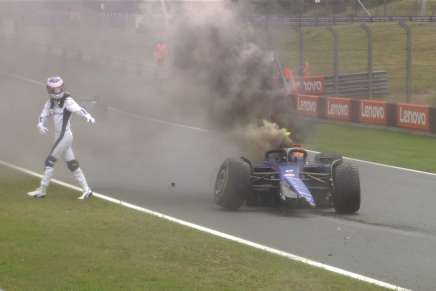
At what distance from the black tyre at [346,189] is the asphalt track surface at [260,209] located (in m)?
0.21

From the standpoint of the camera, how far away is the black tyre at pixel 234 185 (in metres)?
13.4

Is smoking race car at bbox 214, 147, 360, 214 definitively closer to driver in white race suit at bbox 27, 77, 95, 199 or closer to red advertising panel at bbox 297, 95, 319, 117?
driver in white race suit at bbox 27, 77, 95, 199

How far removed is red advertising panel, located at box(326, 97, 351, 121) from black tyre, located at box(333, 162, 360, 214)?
16681 mm

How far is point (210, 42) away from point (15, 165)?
627cm

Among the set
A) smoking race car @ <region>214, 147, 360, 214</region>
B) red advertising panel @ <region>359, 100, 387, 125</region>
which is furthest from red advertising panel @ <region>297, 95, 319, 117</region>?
smoking race car @ <region>214, 147, 360, 214</region>

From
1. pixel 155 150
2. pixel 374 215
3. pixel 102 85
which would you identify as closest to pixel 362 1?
pixel 102 85

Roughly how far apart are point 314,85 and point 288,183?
21.5m

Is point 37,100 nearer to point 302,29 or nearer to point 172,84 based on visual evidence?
point 302,29

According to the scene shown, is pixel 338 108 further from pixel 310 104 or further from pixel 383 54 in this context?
pixel 383 54

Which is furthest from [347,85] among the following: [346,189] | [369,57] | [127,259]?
[127,259]

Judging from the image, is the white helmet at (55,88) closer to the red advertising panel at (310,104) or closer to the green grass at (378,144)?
the green grass at (378,144)

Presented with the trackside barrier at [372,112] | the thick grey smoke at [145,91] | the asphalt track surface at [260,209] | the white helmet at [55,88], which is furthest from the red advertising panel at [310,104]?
the white helmet at [55,88]

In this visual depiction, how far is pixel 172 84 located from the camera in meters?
16.8

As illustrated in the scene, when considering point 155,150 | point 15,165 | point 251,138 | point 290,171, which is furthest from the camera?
point 155,150
